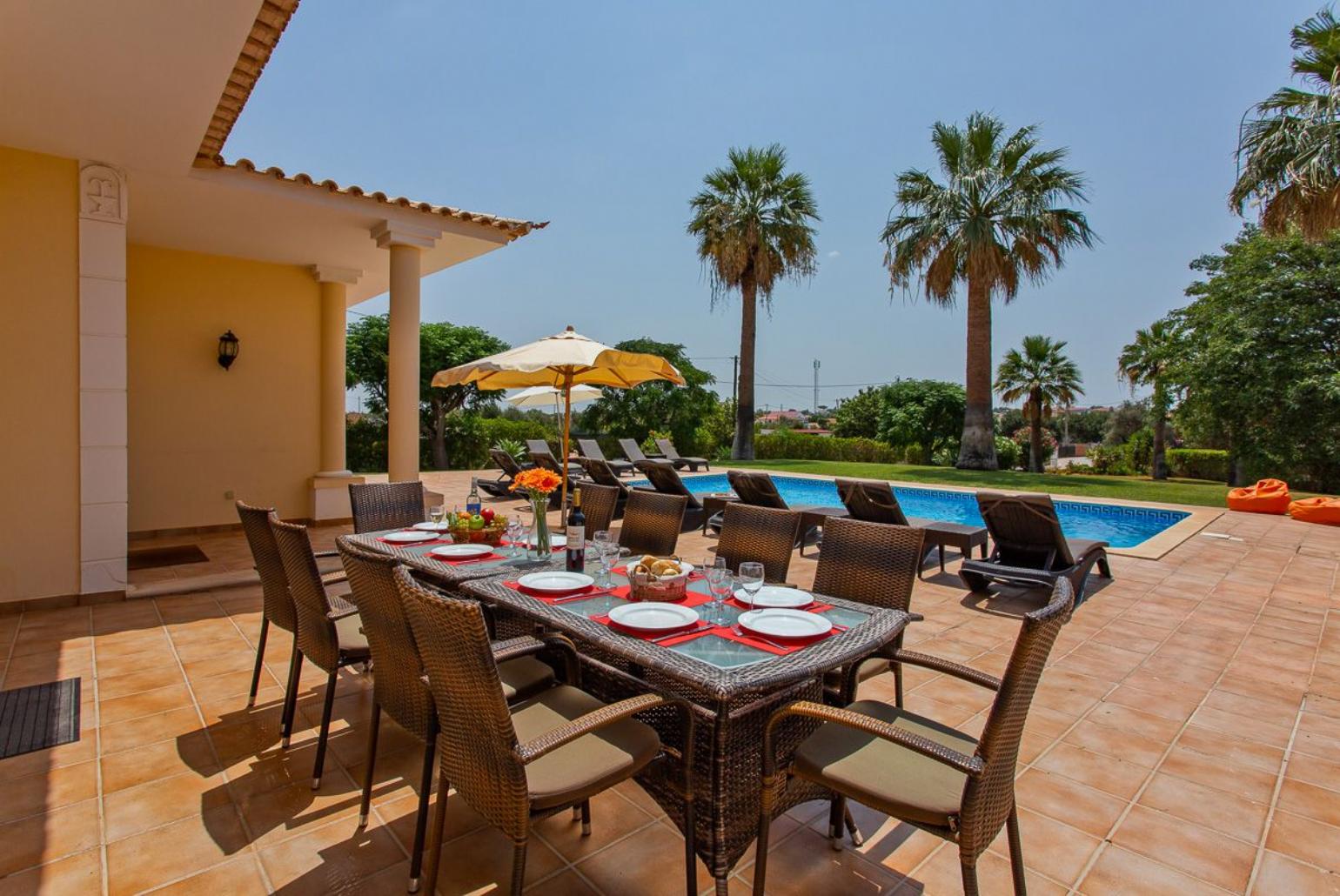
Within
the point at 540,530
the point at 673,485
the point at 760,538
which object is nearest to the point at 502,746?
the point at 540,530

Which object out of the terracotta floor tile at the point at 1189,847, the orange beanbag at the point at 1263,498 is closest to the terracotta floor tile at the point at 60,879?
the terracotta floor tile at the point at 1189,847

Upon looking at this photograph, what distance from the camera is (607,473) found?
363 inches

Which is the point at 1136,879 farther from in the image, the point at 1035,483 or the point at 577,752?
the point at 1035,483

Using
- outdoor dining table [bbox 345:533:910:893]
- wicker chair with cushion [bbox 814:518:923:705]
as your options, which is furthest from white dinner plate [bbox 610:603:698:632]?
wicker chair with cushion [bbox 814:518:923:705]

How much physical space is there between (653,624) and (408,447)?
519 centimetres

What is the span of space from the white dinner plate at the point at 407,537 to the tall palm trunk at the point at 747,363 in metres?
15.7

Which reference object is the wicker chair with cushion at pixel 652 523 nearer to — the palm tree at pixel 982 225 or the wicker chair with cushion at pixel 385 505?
the wicker chair with cushion at pixel 385 505

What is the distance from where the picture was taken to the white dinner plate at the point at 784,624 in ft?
6.84

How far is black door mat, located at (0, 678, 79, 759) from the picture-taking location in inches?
108

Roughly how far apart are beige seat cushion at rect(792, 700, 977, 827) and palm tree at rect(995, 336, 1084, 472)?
25.1 meters

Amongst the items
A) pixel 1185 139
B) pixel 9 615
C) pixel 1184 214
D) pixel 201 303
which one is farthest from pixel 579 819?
pixel 1184 214

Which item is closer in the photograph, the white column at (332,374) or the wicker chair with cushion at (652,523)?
the wicker chair with cushion at (652,523)

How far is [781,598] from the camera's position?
2453 mm

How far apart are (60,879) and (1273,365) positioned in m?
18.5
